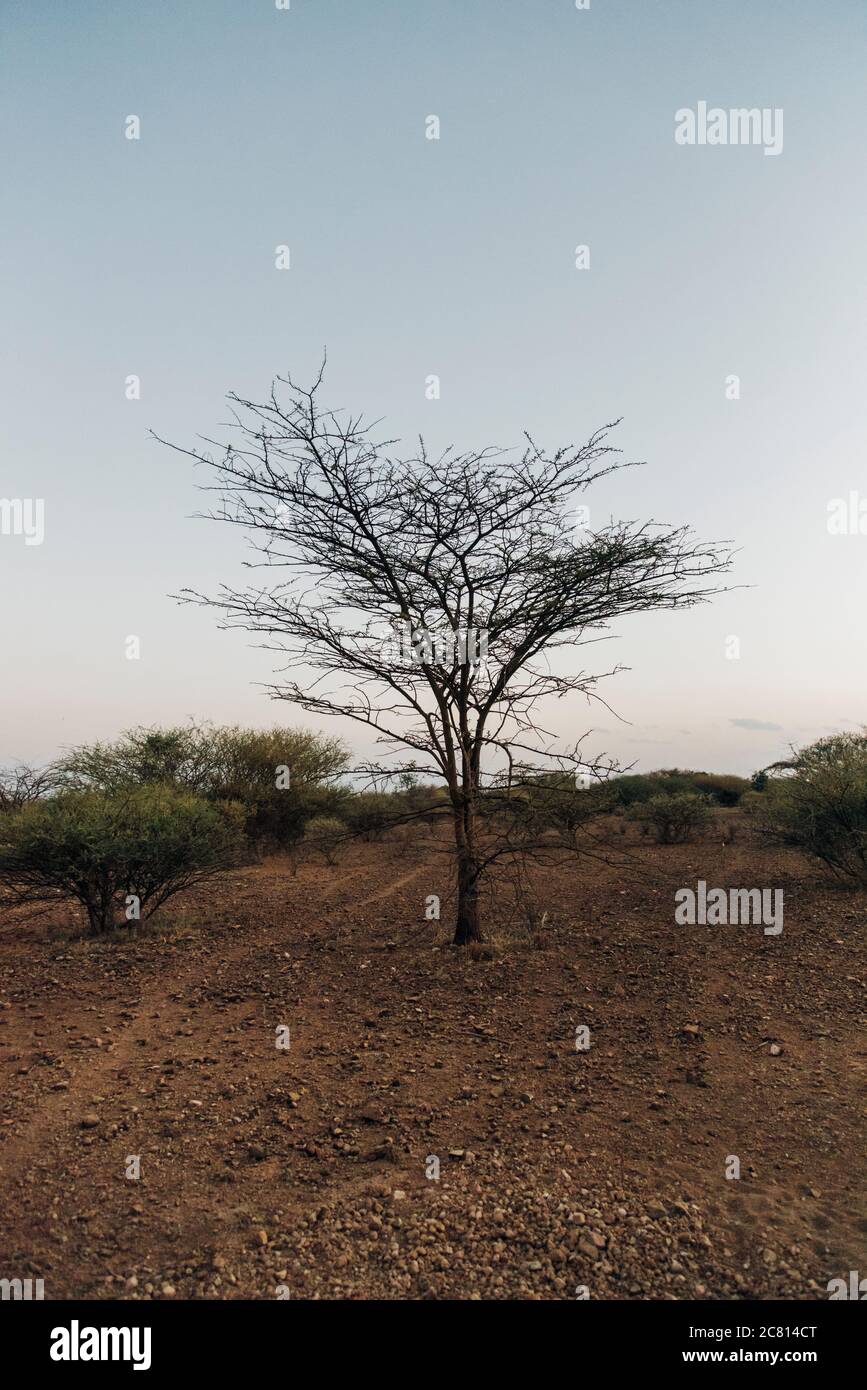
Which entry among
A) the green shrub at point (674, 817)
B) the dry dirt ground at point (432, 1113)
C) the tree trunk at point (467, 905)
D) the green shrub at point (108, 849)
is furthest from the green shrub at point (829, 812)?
the green shrub at point (108, 849)

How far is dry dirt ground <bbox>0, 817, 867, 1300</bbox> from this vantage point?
10.8 feet

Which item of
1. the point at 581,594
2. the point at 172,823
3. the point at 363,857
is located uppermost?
the point at 581,594

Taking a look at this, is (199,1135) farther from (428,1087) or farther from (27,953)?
(27,953)

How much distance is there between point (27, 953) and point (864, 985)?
827cm

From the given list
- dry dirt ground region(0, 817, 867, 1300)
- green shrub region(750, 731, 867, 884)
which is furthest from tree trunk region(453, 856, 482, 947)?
green shrub region(750, 731, 867, 884)

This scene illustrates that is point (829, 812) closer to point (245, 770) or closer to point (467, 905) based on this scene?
point (467, 905)

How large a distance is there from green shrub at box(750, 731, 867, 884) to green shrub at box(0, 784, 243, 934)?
8.50 metres

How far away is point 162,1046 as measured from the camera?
18.6 feet

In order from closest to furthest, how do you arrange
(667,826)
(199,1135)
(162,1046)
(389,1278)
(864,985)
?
(389,1278), (199,1135), (162,1046), (864,985), (667,826)

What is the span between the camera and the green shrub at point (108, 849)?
8094mm

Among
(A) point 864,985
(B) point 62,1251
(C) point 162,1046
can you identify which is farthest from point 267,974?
(A) point 864,985

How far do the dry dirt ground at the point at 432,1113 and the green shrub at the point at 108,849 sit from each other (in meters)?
0.53

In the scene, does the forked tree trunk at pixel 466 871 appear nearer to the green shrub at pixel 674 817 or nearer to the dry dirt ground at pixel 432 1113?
the dry dirt ground at pixel 432 1113

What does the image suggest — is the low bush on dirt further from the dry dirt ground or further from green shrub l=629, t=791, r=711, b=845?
the dry dirt ground
